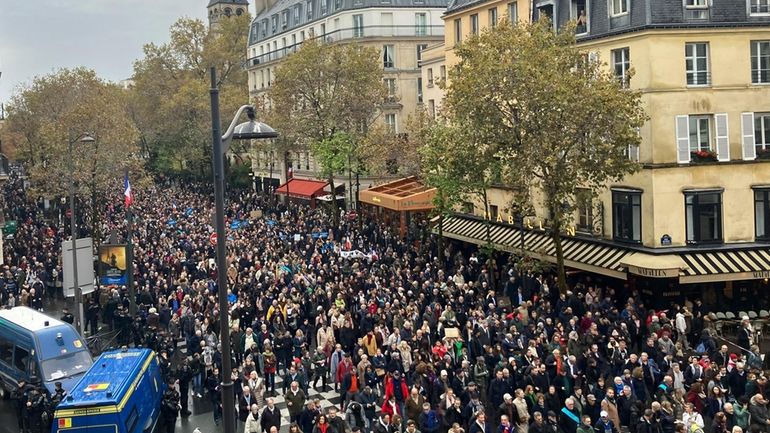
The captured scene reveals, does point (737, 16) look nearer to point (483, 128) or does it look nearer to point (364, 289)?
point (483, 128)

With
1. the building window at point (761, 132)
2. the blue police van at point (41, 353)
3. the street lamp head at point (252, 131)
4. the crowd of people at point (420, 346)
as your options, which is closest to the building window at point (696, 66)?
the building window at point (761, 132)

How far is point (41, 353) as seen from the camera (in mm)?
20688

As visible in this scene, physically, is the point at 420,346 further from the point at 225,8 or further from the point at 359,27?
the point at 225,8

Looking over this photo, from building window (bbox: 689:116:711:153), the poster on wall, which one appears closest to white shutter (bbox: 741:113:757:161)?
building window (bbox: 689:116:711:153)

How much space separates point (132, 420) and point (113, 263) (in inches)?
540

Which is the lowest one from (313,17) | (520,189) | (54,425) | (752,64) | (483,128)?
(54,425)

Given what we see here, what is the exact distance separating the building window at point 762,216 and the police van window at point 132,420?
22.4 metres

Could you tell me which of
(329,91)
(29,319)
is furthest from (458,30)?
(29,319)

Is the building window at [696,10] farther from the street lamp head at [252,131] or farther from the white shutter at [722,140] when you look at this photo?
the street lamp head at [252,131]

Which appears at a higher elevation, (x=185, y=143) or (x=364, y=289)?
(x=185, y=143)

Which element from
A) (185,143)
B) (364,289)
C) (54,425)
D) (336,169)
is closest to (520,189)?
(364,289)

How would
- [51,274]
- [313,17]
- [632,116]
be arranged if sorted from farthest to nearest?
[313,17]
[51,274]
[632,116]

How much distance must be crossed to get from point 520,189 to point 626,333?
764cm

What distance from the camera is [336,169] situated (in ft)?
159
